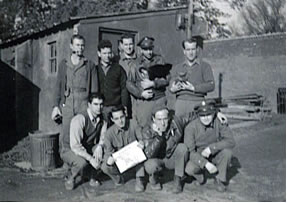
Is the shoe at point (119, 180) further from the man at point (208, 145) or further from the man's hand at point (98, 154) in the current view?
the man at point (208, 145)

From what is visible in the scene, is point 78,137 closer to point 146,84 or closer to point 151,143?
point 151,143

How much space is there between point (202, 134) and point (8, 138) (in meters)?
5.88

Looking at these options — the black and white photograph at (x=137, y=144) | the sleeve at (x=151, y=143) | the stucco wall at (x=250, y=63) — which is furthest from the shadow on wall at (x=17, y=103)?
the stucco wall at (x=250, y=63)

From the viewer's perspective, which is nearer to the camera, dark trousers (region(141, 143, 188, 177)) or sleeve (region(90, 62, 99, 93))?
dark trousers (region(141, 143, 188, 177))

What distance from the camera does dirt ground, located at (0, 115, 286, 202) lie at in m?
3.93

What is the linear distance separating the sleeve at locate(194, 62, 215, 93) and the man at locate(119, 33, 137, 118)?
84 centimetres

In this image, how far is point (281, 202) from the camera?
3.79 metres

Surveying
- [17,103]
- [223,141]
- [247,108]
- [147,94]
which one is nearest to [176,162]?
[223,141]

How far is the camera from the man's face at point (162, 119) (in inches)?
158

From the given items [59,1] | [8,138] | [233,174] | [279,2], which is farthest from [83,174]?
[59,1]

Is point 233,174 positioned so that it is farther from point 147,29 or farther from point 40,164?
point 147,29

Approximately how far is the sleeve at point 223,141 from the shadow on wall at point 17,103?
20.6 feet

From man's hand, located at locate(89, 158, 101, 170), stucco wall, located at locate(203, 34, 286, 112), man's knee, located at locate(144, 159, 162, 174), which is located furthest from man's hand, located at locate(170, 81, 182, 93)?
stucco wall, located at locate(203, 34, 286, 112)

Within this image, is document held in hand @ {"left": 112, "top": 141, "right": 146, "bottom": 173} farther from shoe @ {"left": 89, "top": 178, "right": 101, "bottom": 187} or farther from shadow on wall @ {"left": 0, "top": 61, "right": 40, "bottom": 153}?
shadow on wall @ {"left": 0, "top": 61, "right": 40, "bottom": 153}
